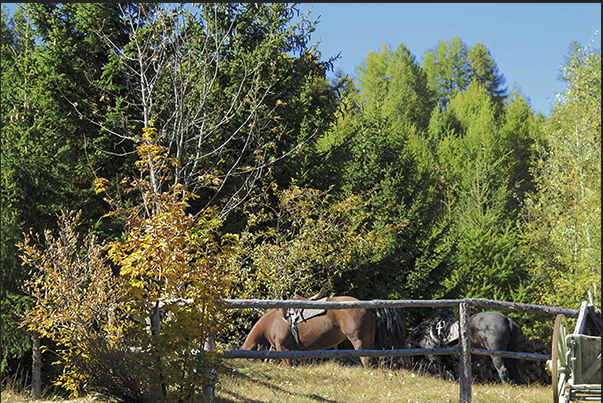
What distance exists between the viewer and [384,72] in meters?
32.9

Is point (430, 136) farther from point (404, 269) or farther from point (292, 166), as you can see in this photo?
point (292, 166)

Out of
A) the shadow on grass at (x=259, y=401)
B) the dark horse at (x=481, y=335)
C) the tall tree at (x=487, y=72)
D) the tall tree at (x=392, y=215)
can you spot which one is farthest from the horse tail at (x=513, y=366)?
the tall tree at (x=487, y=72)

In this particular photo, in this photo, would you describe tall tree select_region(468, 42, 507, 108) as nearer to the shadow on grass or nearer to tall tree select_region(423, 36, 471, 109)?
tall tree select_region(423, 36, 471, 109)

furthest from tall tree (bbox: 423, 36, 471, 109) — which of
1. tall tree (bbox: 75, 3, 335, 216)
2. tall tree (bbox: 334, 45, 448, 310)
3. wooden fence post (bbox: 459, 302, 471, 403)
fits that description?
wooden fence post (bbox: 459, 302, 471, 403)

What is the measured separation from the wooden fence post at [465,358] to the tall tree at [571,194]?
8837mm

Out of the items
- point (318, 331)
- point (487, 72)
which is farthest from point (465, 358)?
point (487, 72)

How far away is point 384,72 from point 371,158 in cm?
1890

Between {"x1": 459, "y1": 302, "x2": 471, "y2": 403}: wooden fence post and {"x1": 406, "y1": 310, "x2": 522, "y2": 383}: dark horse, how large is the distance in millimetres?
4728

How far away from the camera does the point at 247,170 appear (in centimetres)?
816

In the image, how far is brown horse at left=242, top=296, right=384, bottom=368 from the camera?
27.5 feet

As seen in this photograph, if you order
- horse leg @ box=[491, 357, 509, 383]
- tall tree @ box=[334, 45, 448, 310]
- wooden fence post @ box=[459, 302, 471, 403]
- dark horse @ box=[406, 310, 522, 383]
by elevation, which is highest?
tall tree @ box=[334, 45, 448, 310]

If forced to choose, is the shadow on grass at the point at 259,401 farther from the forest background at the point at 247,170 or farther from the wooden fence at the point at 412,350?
the forest background at the point at 247,170

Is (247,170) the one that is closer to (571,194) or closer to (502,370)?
(502,370)

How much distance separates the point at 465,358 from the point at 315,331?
278 cm
